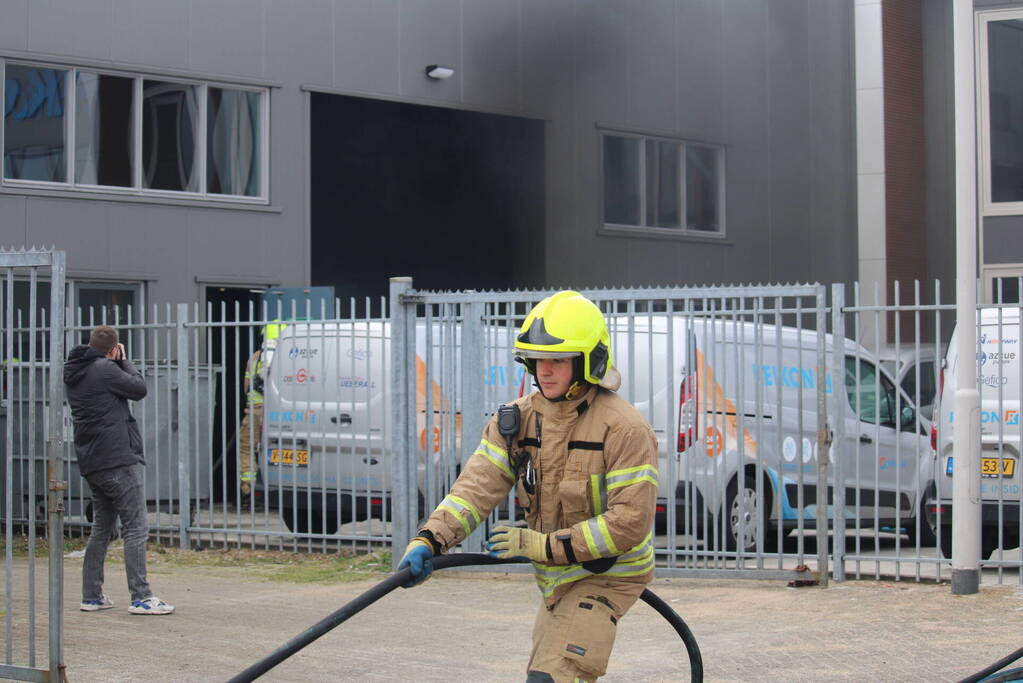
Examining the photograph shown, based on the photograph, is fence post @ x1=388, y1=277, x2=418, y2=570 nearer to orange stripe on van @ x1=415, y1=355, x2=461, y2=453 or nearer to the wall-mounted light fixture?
orange stripe on van @ x1=415, y1=355, x2=461, y2=453

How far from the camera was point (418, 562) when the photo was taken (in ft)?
13.7

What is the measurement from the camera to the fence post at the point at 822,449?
30.7 feet

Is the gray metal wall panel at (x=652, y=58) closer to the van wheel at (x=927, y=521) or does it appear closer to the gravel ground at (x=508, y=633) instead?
the van wheel at (x=927, y=521)

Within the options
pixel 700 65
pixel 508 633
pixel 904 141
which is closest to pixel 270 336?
pixel 508 633

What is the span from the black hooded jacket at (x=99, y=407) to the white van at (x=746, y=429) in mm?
3446

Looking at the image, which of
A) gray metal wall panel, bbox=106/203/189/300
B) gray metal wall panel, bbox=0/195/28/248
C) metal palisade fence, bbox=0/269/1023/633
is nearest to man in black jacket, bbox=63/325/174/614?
metal palisade fence, bbox=0/269/1023/633

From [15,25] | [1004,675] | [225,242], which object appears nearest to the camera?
[1004,675]

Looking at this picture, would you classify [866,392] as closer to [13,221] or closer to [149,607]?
[149,607]

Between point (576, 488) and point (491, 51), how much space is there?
1478 centimetres

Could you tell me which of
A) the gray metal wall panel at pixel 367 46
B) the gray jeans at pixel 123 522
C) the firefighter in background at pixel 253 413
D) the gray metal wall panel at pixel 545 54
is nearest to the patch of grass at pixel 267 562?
the firefighter in background at pixel 253 413

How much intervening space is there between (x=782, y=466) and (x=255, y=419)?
5061mm

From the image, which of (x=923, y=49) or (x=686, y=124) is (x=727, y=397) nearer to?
(x=686, y=124)

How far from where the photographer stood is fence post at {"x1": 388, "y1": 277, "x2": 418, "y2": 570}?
1043 centimetres

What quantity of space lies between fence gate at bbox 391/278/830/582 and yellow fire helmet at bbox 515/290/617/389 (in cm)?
492
